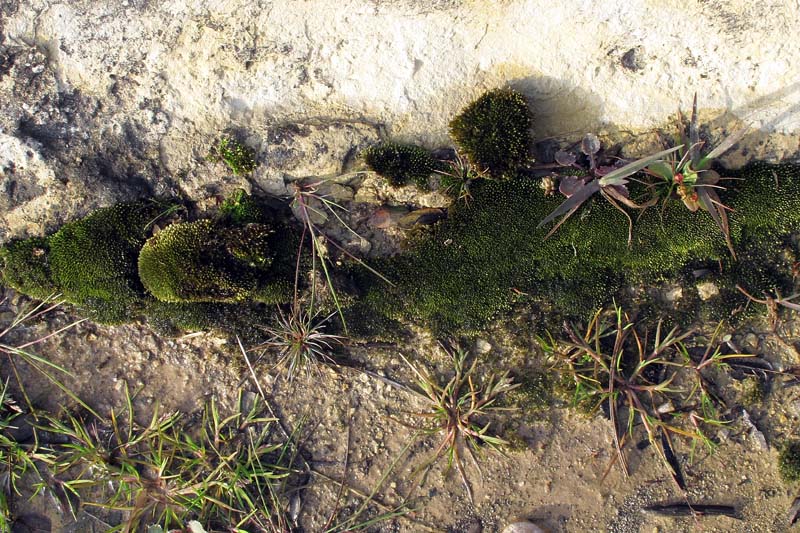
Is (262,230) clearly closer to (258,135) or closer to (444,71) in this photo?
(258,135)

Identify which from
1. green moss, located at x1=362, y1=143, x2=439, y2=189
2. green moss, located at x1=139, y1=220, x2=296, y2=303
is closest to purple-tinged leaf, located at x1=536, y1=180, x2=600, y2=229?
green moss, located at x1=362, y1=143, x2=439, y2=189

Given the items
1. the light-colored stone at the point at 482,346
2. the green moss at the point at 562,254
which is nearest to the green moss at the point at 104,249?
the green moss at the point at 562,254

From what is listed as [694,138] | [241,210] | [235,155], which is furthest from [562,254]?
[235,155]

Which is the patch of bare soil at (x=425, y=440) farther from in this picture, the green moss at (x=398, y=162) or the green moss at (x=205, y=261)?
the green moss at (x=398, y=162)

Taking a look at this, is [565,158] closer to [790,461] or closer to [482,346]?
[482,346]

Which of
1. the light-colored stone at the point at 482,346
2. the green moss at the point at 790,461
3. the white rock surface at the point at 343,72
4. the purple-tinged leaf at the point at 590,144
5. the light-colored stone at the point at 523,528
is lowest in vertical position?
the light-colored stone at the point at 523,528

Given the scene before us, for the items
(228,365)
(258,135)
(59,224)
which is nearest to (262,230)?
(258,135)
